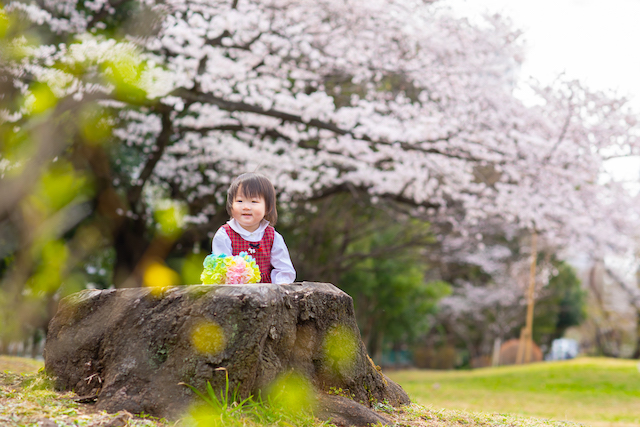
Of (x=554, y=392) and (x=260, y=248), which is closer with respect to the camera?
(x=260, y=248)

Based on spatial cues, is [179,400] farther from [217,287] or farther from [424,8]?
[424,8]

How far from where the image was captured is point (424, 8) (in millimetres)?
10516

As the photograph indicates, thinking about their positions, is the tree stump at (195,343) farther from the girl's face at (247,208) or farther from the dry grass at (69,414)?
the girl's face at (247,208)

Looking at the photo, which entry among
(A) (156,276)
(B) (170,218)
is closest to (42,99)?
(A) (156,276)

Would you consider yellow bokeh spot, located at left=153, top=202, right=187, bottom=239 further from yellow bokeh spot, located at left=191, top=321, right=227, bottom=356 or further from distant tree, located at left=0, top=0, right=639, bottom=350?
yellow bokeh spot, located at left=191, top=321, right=227, bottom=356

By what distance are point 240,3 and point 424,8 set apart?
13.9 ft

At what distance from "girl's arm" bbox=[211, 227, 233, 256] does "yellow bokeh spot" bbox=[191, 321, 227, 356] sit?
0.75m

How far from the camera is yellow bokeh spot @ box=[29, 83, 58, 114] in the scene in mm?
7387

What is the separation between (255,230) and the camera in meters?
3.58

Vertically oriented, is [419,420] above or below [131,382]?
below

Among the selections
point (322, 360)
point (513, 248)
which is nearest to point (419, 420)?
point (322, 360)

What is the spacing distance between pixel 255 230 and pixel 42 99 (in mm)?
5566

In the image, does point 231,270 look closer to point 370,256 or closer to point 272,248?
point 272,248

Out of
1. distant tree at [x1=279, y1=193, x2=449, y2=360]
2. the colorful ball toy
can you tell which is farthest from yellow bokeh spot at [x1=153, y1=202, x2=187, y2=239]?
the colorful ball toy
